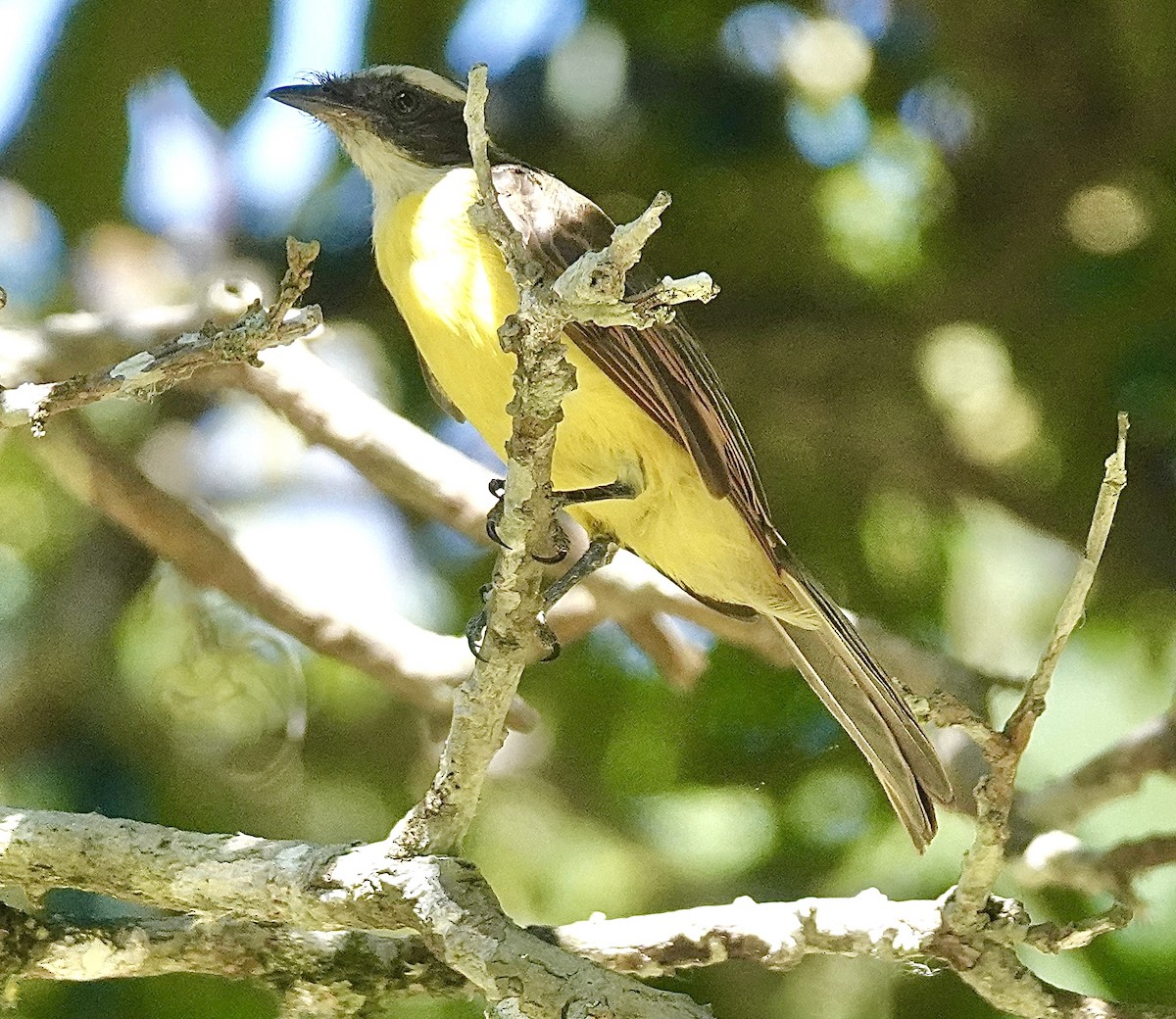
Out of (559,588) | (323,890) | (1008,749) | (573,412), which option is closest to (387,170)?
(573,412)

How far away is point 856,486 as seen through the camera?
4.58 m

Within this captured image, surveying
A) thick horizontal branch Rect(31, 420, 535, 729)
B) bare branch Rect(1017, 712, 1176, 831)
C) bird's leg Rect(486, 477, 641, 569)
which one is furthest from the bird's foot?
bare branch Rect(1017, 712, 1176, 831)

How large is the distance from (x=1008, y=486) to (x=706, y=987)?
1.62 metres

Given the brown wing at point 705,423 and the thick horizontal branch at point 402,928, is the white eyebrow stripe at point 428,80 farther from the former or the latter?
the thick horizontal branch at point 402,928

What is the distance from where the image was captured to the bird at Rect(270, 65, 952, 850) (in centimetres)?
299

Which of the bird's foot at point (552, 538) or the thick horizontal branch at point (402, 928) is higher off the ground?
the bird's foot at point (552, 538)

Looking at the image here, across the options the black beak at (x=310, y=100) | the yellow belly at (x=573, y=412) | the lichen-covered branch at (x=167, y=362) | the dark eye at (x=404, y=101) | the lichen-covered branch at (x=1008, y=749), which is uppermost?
the dark eye at (x=404, y=101)

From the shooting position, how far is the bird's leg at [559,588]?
9.41 ft

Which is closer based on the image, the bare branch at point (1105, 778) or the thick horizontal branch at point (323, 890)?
the thick horizontal branch at point (323, 890)

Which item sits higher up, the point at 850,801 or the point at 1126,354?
the point at 1126,354

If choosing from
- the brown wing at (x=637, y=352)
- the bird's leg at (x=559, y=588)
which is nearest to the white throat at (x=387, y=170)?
the brown wing at (x=637, y=352)

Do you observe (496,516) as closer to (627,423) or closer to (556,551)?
(556,551)

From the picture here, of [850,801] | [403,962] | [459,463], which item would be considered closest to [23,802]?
[459,463]

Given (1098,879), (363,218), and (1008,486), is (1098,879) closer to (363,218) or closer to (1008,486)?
(1008,486)
